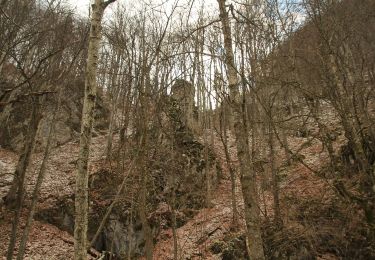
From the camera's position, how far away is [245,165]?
509 cm

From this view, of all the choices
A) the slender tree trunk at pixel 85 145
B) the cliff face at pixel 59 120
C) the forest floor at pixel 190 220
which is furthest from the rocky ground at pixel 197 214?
the slender tree trunk at pixel 85 145

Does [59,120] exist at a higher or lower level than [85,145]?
higher

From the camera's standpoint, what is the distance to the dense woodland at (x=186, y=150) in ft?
19.5

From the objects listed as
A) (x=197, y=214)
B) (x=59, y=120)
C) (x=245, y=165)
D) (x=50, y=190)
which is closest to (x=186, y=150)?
(x=197, y=214)

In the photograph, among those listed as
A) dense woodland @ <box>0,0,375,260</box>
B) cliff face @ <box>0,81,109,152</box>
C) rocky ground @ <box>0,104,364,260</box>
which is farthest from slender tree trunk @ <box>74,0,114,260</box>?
cliff face @ <box>0,81,109,152</box>

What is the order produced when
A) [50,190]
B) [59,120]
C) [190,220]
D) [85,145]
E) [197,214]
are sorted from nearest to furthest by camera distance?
[85,145]
[190,220]
[197,214]
[50,190]
[59,120]

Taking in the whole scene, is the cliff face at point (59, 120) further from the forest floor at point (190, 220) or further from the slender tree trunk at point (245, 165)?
the slender tree trunk at point (245, 165)

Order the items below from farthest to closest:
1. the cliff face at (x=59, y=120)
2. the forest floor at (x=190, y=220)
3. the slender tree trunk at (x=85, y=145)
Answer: the cliff face at (x=59, y=120)
the forest floor at (x=190, y=220)
the slender tree trunk at (x=85, y=145)

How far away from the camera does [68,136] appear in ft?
63.1

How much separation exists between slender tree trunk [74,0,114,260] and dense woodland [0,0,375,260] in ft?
0.06

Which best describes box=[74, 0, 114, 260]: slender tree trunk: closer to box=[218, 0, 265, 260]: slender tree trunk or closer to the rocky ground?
box=[218, 0, 265, 260]: slender tree trunk

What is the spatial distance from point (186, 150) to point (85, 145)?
1154cm

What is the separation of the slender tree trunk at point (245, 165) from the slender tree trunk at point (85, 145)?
2.00 metres

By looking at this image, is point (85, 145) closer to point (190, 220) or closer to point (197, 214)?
point (190, 220)
